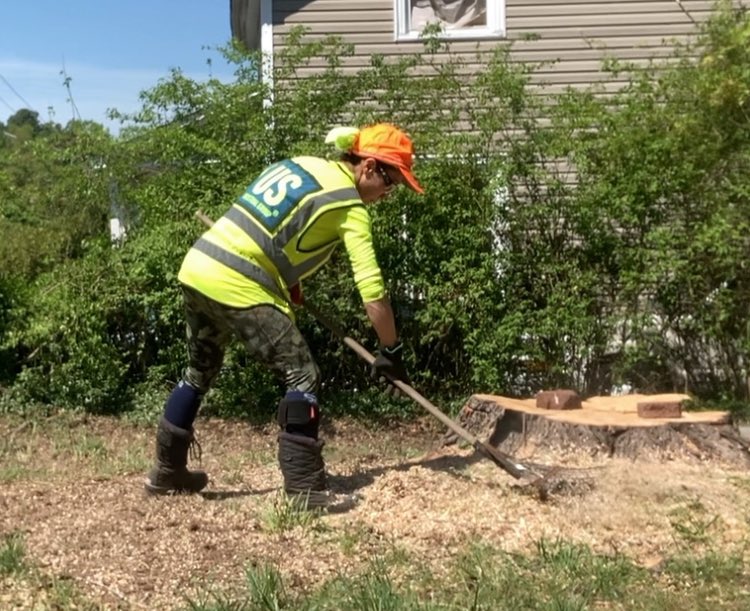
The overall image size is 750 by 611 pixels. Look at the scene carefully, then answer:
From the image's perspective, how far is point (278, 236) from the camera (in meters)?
5.37

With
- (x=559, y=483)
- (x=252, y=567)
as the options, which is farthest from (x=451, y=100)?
(x=252, y=567)

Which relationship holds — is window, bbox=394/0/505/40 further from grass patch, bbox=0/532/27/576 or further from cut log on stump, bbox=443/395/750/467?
grass patch, bbox=0/532/27/576

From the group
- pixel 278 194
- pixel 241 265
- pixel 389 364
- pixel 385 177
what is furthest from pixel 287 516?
pixel 385 177

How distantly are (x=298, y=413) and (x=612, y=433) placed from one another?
1.86 m

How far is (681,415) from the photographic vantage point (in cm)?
646

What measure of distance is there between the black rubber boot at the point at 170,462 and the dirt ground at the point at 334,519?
0.10 meters

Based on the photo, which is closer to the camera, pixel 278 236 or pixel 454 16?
pixel 278 236

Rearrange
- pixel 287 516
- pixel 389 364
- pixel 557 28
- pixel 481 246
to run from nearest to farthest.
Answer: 1. pixel 287 516
2. pixel 389 364
3. pixel 481 246
4. pixel 557 28

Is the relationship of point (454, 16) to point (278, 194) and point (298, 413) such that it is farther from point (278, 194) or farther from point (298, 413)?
point (298, 413)

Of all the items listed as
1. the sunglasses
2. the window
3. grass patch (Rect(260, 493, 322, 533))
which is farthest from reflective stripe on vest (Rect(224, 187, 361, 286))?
the window

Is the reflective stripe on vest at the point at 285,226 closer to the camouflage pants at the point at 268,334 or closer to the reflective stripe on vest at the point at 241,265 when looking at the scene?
the reflective stripe on vest at the point at 241,265

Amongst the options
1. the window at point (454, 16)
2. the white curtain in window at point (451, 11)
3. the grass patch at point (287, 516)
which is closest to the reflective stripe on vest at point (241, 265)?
the grass patch at point (287, 516)

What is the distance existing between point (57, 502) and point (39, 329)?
10.1ft

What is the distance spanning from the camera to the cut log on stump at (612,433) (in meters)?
6.17
